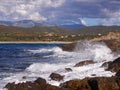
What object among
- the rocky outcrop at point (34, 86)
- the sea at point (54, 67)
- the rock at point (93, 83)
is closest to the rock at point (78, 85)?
the rock at point (93, 83)

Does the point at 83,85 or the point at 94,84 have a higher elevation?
the point at 94,84

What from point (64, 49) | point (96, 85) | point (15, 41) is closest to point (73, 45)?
point (64, 49)

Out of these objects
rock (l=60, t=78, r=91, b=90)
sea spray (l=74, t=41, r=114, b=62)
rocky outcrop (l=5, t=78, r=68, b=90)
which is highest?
rock (l=60, t=78, r=91, b=90)

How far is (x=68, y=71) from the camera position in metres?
33.2

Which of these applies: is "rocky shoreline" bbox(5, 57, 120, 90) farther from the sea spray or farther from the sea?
the sea spray

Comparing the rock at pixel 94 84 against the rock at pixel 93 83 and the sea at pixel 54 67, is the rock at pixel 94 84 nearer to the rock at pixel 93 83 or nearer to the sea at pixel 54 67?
the rock at pixel 93 83

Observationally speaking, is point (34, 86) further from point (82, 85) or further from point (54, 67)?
point (54, 67)

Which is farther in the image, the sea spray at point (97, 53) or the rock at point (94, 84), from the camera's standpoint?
the sea spray at point (97, 53)

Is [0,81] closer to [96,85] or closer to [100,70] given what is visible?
[100,70]

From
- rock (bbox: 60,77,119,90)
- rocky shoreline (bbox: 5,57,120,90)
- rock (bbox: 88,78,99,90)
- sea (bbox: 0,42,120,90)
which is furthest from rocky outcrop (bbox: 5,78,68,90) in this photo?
rock (bbox: 88,78,99,90)

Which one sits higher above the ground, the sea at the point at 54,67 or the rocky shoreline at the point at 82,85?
the rocky shoreline at the point at 82,85

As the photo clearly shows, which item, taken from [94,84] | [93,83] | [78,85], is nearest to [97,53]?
[78,85]

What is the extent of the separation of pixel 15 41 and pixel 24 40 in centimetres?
567

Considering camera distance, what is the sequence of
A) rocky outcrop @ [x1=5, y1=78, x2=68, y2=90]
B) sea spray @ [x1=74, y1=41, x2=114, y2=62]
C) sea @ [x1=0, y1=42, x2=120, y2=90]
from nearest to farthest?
rocky outcrop @ [x1=5, y1=78, x2=68, y2=90] < sea @ [x1=0, y1=42, x2=120, y2=90] < sea spray @ [x1=74, y1=41, x2=114, y2=62]
